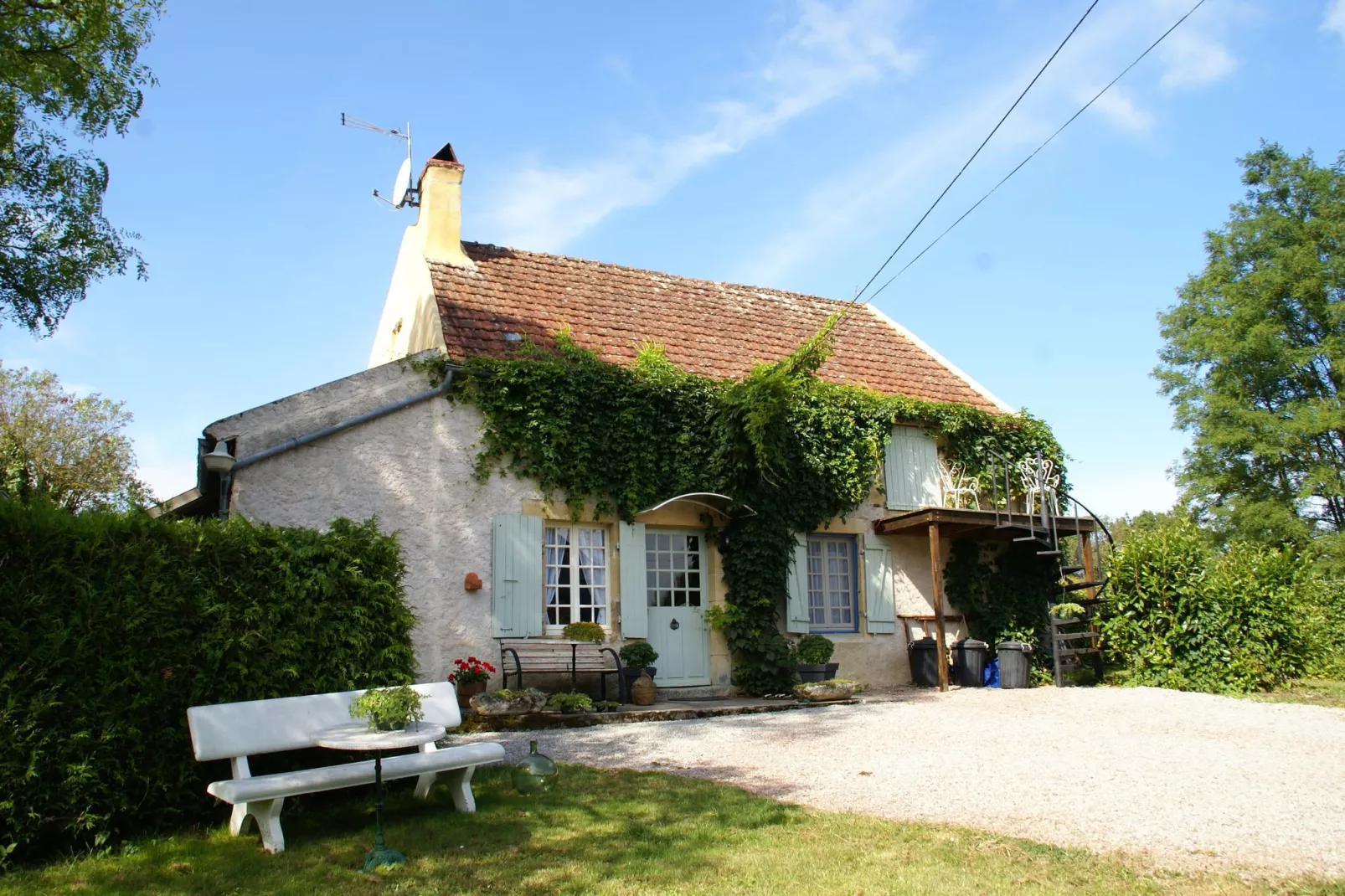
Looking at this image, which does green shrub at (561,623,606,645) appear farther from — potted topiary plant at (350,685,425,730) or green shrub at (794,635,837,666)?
potted topiary plant at (350,685,425,730)

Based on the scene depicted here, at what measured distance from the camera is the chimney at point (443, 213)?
1376 centimetres

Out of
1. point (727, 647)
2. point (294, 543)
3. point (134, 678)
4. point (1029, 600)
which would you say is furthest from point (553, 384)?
point (1029, 600)

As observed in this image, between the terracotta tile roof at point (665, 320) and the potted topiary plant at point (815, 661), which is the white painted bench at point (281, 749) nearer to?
the terracotta tile roof at point (665, 320)

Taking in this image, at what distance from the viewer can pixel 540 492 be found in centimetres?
1161

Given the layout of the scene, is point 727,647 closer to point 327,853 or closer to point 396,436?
point 396,436

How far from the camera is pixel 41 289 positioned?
10.8 m

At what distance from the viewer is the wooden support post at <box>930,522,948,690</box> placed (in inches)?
493

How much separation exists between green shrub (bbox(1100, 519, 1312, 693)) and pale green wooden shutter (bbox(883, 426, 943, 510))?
2832mm

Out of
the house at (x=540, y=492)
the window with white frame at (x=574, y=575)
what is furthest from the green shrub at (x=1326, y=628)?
the window with white frame at (x=574, y=575)

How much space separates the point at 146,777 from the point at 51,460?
22.4 m

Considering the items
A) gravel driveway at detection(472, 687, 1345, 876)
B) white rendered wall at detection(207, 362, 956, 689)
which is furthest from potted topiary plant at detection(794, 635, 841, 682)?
white rendered wall at detection(207, 362, 956, 689)

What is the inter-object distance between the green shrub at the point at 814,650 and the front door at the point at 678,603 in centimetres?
122

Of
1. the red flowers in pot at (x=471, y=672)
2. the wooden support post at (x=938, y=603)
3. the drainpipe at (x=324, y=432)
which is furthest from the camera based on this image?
the wooden support post at (x=938, y=603)

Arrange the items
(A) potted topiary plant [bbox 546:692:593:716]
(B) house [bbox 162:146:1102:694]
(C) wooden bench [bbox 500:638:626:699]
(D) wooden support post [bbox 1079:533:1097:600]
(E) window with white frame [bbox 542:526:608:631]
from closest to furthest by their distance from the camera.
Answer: (A) potted topiary plant [bbox 546:692:593:716] < (B) house [bbox 162:146:1102:694] < (C) wooden bench [bbox 500:638:626:699] < (E) window with white frame [bbox 542:526:608:631] < (D) wooden support post [bbox 1079:533:1097:600]
